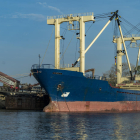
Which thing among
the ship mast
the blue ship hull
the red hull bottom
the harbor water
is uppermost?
the ship mast

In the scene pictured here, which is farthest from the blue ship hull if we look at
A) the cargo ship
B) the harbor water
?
the harbor water

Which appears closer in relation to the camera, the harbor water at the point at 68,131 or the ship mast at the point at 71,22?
the harbor water at the point at 68,131

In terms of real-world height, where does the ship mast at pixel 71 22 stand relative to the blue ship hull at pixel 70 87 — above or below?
above

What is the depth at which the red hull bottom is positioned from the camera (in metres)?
35.2

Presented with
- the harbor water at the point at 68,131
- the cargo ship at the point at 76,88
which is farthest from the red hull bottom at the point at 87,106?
the harbor water at the point at 68,131

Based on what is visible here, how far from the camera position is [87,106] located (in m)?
36.7

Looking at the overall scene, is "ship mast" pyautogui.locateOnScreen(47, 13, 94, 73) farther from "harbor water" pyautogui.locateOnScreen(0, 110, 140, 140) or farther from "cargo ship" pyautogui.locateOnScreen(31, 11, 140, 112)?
"harbor water" pyautogui.locateOnScreen(0, 110, 140, 140)

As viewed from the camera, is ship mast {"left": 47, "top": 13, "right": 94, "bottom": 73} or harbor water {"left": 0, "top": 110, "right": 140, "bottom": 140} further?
ship mast {"left": 47, "top": 13, "right": 94, "bottom": 73}

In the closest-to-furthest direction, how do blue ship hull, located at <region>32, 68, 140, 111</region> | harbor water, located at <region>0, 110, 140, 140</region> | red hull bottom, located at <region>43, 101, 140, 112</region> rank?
harbor water, located at <region>0, 110, 140, 140</region>
blue ship hull, located at <region>32, 68, 140, 111</region>
red hull bottom, located at <region>43, 101, 140, 112</region>

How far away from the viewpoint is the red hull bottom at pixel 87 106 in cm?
3519

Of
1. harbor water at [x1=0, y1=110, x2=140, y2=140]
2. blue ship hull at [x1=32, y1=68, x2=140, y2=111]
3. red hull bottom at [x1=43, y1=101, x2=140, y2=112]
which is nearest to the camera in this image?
harbor water at [x1=0, y1=110, x2=140, y2=140]

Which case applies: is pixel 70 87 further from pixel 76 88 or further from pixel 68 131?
pixel 68 131

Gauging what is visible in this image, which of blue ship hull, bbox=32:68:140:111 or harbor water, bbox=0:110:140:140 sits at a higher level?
blue ship hull, bbox=32:68:140:111

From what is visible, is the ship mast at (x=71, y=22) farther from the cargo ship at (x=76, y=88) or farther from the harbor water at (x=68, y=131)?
the harbor water at (x=68, y=131)
